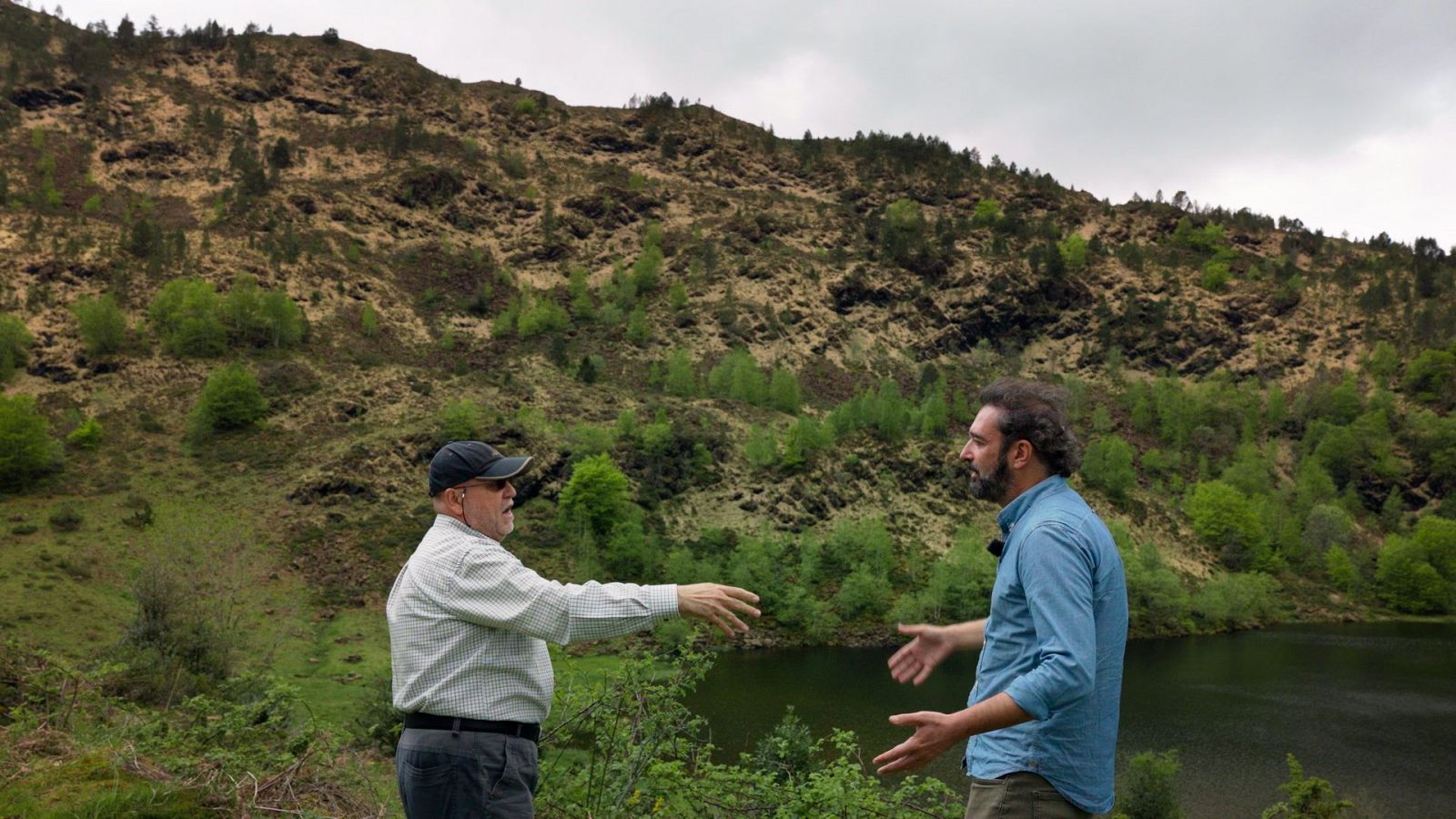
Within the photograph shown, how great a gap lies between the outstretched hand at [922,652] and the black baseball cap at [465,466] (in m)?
1.64

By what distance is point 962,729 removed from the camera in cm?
224

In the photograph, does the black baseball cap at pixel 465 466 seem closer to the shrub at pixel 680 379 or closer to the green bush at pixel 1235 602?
the green bush at pixel 1235 602

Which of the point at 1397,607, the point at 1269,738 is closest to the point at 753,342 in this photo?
the point at 1397,607

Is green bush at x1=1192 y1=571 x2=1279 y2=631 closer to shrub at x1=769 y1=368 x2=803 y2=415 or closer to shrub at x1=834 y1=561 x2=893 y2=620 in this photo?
shrub at x1=834 y1=561 x2=893 y2=620

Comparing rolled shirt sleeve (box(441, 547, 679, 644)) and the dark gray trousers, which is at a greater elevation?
rolled shirt sleeve (box(441, 547, 679, 644))

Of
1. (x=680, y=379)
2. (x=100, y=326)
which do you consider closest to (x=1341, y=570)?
(x=680, y=379)

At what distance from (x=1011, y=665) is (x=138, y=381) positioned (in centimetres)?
6892

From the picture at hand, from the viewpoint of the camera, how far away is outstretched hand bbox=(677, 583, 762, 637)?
2.66 m

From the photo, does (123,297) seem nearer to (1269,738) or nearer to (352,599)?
(352,599)

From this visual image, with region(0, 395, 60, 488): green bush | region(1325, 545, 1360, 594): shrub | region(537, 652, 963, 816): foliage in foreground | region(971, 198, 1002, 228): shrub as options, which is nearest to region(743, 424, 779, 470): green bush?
region(0, 395, 60, 488): green bush

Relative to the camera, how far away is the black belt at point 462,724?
8.90ft

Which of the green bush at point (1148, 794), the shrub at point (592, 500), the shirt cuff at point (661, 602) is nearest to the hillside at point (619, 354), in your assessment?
the shrub at point (592, 500)

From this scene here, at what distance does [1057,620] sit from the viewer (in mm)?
2309

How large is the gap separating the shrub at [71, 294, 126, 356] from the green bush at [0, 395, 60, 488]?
13.0m
